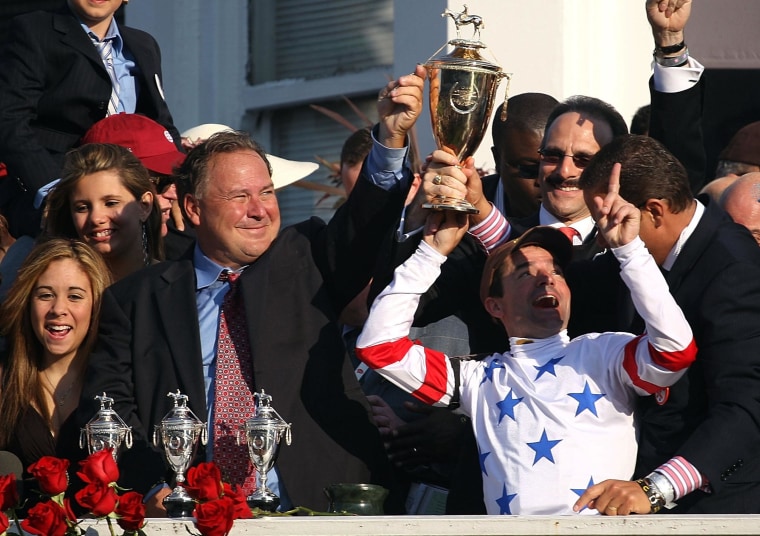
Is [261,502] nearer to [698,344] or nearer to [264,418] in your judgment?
[264,418]

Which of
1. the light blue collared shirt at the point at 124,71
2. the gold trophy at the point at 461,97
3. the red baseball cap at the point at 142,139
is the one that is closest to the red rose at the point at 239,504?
the gold trophy at the point at 461,97

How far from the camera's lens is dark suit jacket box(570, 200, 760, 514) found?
4473mm

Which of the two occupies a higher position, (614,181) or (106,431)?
(614,181)

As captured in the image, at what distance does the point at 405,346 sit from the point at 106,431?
94 cm

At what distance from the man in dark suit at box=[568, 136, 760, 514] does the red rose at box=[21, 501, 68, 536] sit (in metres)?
1.46

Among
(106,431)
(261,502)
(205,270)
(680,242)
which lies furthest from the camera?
(205,270)

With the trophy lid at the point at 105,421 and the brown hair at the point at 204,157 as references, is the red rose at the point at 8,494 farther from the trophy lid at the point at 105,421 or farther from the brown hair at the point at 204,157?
the brown hair at the point at 204,157

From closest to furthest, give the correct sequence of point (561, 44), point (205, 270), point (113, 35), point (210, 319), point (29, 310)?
point (210, 319) < point (205, 270) < point (29, 310) < point (113, 35) < point (561, 44)

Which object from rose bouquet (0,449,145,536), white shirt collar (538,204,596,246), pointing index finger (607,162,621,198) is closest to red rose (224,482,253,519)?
rose bouquet (0,449,145,536)

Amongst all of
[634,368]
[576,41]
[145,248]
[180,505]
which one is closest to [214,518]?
[180,505]

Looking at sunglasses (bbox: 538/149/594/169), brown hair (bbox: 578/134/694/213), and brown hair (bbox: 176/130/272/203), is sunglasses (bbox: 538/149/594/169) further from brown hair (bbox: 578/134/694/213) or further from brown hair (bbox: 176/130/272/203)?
brown hair (bbox: 176/130/272/203)

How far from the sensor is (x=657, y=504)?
4.37 meters

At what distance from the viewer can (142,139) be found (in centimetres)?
636

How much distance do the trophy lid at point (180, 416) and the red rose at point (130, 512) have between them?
2.49ft
